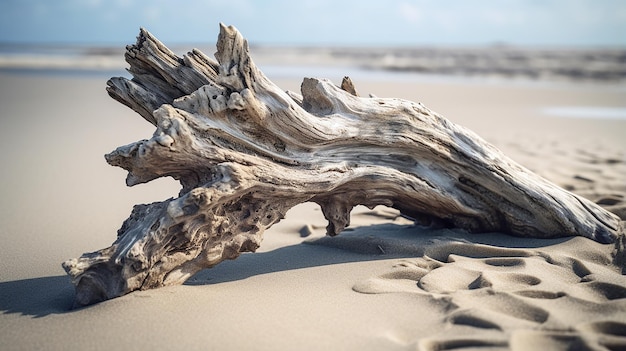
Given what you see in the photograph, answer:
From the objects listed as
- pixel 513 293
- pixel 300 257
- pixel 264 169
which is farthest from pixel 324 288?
pixel 513 293

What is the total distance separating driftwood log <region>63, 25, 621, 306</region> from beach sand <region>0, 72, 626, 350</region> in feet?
0.61

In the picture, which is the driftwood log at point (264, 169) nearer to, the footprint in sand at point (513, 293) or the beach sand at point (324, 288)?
the beach sand at point (324, 288)

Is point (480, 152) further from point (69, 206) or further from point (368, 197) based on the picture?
point (69, 206)

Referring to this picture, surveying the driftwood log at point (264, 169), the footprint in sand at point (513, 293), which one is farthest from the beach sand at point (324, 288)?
the driftwood log at point (264, 169)

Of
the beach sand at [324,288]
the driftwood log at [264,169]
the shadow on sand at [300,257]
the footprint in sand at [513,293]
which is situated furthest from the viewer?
the shadow on sand at [300,257]

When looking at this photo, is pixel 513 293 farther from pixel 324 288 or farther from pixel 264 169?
pixel 264 169

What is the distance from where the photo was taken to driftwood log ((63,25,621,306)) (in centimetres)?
300

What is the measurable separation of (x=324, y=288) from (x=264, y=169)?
2.57ft

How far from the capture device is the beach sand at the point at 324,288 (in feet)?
8.71

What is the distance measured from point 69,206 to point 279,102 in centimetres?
307

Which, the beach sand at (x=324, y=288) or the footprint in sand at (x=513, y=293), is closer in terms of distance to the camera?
the footprint in sand at (x=513, y=293)

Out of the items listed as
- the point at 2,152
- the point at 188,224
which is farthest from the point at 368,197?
the point at 2,152

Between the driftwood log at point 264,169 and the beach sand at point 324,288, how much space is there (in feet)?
0.61

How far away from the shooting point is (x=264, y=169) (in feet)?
10.5
